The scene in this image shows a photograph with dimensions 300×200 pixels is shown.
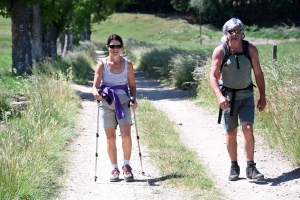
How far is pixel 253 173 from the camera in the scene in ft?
26.8

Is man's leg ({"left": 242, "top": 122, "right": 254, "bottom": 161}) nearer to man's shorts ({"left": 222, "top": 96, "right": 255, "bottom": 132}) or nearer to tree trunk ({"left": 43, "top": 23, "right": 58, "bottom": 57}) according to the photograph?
man's shorts ({"left": 222, "top": 96, "right": 255, "bottom": 132})

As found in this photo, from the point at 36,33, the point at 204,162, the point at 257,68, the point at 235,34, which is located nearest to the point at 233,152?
the point at 257,68

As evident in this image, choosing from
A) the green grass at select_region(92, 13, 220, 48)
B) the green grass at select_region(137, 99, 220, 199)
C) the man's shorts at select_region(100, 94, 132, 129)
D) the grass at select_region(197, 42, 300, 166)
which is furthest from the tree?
the green grass at select_region(92, 13, 220, 48)

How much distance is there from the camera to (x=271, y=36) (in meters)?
82.5

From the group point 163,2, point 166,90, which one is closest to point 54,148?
point 166,90

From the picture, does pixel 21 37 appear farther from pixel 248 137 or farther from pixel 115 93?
A: pixel 248 137

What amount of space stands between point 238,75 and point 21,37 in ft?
56.3

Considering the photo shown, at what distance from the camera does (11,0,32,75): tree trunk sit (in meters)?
23.9

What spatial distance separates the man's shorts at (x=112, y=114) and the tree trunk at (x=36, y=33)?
61.4 feet

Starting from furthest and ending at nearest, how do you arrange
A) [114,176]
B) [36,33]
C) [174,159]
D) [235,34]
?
[36,33] < [174,159] < [114,176] < [235,34]

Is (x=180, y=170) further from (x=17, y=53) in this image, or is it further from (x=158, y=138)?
(x=17, y=53)

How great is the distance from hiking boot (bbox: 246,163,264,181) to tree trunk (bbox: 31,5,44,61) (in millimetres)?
19655

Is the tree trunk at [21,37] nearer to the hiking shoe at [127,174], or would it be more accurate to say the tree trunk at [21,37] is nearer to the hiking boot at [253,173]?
the hiking shoe at [127,174]

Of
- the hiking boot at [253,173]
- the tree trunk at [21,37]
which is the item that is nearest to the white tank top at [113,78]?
the hiking boot at [253,173]
